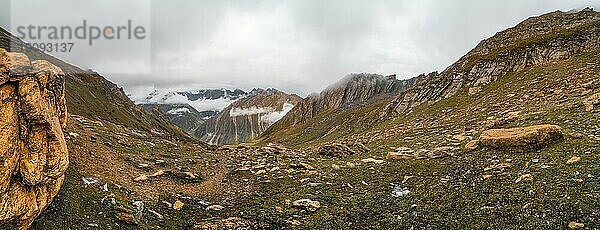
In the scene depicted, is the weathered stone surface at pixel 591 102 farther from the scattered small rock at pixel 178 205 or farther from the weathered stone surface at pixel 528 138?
the scattered small rock at pixel 178 205

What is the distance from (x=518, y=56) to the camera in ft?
247

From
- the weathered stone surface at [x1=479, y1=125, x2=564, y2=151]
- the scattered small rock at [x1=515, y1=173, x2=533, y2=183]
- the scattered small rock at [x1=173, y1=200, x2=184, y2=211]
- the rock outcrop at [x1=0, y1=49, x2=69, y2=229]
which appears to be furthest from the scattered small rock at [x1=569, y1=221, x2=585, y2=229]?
the rock outcrop at [x1=0, y1=49, x2=69, y2=229]

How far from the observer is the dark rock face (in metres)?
68.1

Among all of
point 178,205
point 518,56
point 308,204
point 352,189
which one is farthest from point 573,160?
point 518,56

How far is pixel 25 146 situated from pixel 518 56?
268ft

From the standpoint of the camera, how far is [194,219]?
21.0 m

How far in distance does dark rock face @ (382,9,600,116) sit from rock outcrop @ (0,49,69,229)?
69653 mm

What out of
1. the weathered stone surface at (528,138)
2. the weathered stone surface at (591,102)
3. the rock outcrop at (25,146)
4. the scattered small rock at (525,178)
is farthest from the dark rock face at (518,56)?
the rock outcrop at (25,146)

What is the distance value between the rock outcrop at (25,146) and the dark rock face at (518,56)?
6965cm

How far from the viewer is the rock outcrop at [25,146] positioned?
14531 mm

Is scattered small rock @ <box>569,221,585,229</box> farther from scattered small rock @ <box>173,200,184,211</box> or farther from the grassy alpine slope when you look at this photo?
scattered small rock @ <box>173,200,184,211</box>

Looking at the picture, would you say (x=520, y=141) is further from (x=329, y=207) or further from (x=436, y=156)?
(x=329, y=207)

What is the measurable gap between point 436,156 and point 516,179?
29.5 feet

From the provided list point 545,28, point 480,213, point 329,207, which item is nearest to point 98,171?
point 329,207
